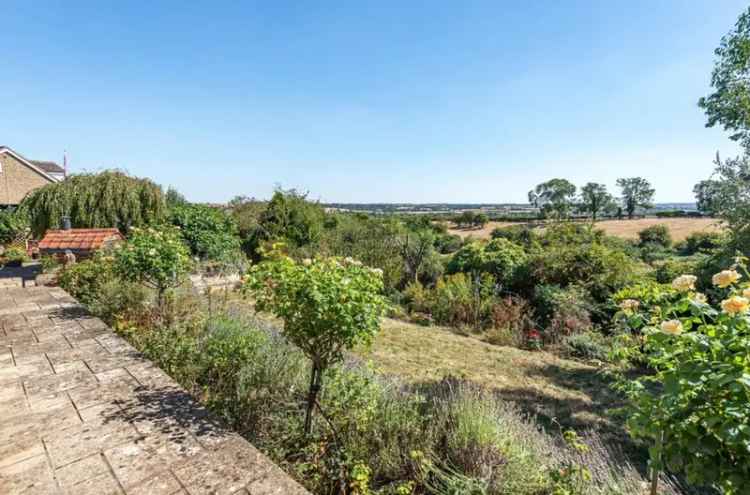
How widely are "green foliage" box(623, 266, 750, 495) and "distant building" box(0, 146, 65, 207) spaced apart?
28.5 m

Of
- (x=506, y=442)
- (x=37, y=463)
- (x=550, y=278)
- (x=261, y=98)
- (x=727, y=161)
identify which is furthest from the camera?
(x=261, y=98)

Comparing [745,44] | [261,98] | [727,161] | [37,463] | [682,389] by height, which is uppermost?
[261,98]

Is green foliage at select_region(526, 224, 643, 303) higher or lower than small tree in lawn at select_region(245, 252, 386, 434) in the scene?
lower

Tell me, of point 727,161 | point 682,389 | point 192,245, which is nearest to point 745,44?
point 727,161

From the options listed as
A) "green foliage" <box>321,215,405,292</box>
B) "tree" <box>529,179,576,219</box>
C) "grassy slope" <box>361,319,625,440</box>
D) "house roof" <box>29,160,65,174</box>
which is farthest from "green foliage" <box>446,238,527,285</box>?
"tree" <box>529,179,576,219</box>

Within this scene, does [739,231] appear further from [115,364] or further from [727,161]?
[115,364]

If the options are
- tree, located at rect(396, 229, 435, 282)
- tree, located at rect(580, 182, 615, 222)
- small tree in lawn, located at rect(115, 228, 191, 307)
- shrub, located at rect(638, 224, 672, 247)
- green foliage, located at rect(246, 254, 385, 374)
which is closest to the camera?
green foliage, located at rect(246, 254, 385, 374)

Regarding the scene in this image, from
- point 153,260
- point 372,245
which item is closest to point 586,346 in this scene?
point 153,260

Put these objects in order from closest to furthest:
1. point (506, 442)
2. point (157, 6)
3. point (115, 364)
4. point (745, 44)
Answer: point (506, 442) < point (115, 364) < point (745, 44) < point (157, 6)

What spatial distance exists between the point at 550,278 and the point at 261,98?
28.7ft

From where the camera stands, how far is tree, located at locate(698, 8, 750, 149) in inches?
189

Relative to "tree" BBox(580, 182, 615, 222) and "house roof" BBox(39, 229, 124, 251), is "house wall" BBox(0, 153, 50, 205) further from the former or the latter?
"tree" BBox(580, 182, 615, 222)

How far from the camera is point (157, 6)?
5.93 metres

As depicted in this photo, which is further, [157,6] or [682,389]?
[157,6]
